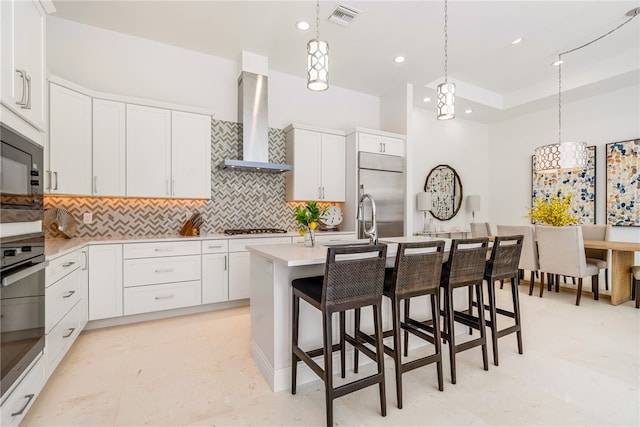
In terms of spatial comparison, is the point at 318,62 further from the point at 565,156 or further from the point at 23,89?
the point at 565,156

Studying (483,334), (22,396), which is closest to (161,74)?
(22,396)

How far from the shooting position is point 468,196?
638cm

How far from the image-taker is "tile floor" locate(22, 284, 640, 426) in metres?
1.75

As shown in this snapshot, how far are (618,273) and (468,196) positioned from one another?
2.89 m

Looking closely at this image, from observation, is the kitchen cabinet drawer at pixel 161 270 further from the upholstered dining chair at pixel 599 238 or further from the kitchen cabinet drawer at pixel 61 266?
the upholstered dining chair at pixel 599 238

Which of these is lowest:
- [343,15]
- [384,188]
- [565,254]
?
[565,254]

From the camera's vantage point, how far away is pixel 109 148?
322 centimetres

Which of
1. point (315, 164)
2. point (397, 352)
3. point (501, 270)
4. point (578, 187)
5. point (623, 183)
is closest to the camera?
point (397, 352)

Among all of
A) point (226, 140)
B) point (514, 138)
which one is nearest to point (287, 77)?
point (226, 140)

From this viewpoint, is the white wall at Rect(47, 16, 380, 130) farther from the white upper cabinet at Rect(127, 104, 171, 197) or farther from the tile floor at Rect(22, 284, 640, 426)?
the tile floor at Rect(22, 284, 640, 426)

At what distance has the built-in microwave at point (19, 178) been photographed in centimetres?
144

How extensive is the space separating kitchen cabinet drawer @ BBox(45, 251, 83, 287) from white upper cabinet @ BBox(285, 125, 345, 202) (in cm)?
252

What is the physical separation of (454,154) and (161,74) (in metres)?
5.51

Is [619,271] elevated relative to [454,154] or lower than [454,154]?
lower
